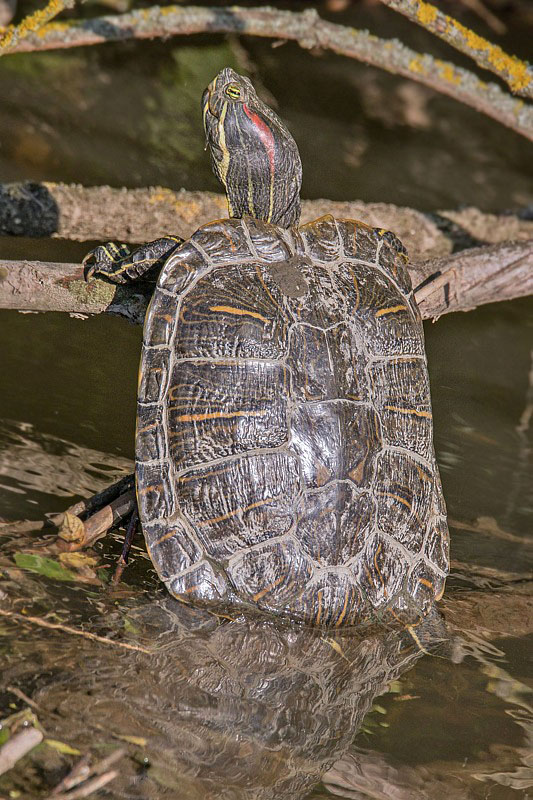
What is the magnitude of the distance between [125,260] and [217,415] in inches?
22.1

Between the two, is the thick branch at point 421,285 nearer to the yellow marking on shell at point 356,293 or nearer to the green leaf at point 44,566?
the yellow marking on shell at point 356,293

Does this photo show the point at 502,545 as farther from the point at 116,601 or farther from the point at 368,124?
the point at 368,124

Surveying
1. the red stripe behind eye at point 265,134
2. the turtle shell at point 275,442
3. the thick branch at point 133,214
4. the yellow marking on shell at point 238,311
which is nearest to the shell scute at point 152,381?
the turtle shell at point 275,442

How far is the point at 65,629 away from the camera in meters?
1.89

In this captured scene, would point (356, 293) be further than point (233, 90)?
No

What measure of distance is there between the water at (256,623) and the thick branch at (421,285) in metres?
0.76

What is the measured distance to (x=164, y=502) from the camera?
2.06 m

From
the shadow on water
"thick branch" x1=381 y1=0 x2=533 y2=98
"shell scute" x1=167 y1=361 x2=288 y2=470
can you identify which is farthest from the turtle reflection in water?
"thick branch" x1=381 y1=0 x2=533 y2=98

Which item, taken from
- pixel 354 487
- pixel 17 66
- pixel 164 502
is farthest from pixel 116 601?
pixel 17 66

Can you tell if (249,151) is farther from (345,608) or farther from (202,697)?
(202,697)

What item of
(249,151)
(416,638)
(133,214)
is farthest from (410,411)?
(133,214)

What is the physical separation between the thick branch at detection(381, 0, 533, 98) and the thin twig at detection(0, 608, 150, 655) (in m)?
2.45

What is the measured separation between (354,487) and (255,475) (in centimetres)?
28

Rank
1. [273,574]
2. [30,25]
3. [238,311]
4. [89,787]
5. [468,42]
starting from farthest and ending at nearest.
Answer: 1. [468,42]
2. [30,25]
3. [238,311]
4. [273,574]
5. [89,787]
